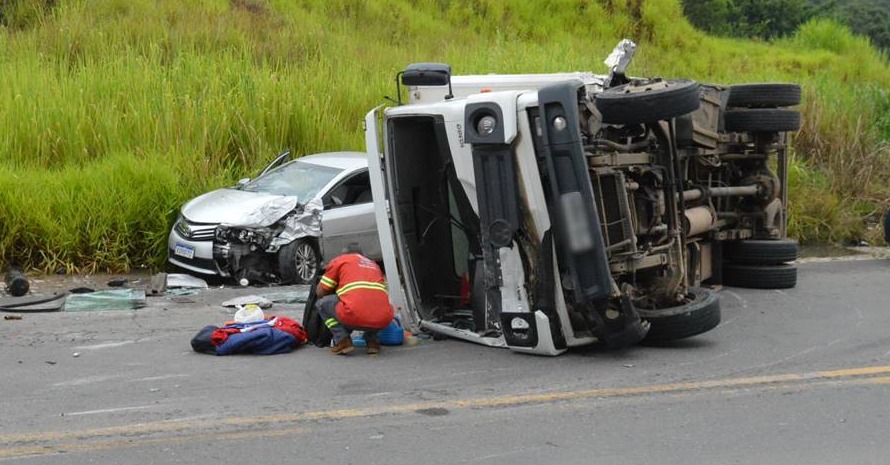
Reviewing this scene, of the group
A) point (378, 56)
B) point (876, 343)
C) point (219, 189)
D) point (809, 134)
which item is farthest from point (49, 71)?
point (876, 343)

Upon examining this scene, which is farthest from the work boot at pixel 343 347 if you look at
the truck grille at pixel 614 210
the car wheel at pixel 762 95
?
the car wheel at pixel 762 95

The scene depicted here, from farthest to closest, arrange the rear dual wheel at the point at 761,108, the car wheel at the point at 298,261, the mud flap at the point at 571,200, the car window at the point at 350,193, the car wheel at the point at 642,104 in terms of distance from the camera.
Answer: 1. the car window at the point at 350,193
2. the car wheel at the point at 298,261
3. the rear dual wheel at the point at 761,108
4. the car wheel at the point at 642,104
5. the mud flap at the point at 571,200

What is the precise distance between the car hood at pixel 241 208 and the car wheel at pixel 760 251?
5137 millimetres

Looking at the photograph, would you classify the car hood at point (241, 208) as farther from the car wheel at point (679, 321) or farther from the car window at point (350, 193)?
the car wheel at point (679, 321)

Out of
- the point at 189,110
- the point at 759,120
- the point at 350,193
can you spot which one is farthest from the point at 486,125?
the point at 189,110

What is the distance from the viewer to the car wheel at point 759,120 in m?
10.8

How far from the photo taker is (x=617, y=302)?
765cm

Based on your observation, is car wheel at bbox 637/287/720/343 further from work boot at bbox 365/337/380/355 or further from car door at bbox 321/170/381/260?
car door at bbox 321/170/381/260

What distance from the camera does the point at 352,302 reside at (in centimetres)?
795

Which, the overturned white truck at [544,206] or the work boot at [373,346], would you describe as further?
the work boot at [373,346]

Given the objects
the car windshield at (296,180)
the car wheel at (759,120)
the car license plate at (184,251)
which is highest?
the car wheel at (759,120)

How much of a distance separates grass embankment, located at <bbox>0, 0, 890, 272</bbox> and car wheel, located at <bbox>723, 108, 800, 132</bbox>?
15.2ft

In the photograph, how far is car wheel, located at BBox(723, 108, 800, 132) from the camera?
425 inches

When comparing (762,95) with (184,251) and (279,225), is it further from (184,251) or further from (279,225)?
(184,251)
